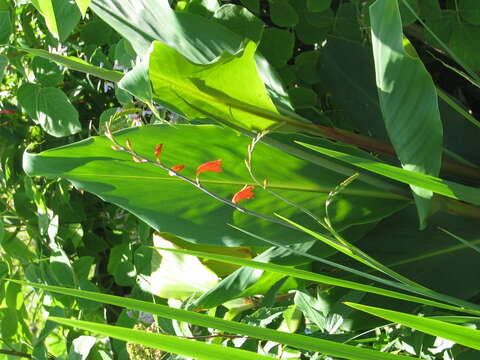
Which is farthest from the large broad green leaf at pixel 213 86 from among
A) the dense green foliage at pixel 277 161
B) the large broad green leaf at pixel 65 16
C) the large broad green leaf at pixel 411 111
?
the large broad green leaf at pixel 65 16

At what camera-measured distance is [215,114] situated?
0.76 metres

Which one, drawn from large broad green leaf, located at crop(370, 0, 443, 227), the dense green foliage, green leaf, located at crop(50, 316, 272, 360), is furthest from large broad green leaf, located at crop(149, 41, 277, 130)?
green leaf, located at crop(50, 316, 272, 360)

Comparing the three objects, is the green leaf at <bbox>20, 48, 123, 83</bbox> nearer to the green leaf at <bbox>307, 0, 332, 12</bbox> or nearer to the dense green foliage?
the dense green foliage

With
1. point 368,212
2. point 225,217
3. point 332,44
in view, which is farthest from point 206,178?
point 332,44

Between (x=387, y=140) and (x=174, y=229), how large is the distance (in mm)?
342

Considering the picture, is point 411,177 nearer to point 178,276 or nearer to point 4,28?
point 178,276

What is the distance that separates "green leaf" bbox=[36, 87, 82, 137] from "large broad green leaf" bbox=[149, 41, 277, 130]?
317 millimetres

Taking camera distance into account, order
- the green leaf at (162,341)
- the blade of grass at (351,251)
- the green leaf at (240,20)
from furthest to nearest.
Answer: the green leaf at (240,20)
the blade of grass at (351,251)
the green leaf at (162,341)

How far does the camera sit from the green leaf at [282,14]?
94cm

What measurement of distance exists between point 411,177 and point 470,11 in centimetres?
39

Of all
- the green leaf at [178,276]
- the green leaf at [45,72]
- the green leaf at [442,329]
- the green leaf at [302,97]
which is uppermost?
the green leaf at [45,72]

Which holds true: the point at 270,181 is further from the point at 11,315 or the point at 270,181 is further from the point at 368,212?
the point at 11,315

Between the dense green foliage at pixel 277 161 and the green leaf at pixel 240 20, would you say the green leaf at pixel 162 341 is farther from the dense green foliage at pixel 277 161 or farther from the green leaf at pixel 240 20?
the green leaf at pixel 240 20

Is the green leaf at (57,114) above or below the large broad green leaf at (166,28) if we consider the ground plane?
below
